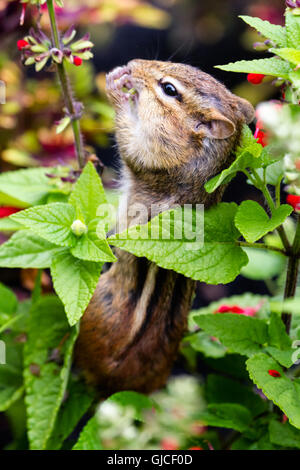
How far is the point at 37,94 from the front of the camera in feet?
6.52

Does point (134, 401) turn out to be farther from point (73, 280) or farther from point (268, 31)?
point (268, 31)

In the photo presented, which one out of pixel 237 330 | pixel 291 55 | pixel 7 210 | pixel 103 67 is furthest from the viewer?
pixel 103 67

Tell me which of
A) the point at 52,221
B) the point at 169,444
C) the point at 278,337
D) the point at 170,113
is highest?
the point at 170,113

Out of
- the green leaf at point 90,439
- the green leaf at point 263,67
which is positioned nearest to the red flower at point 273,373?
the green leaf at point 90,439

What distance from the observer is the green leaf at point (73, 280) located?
2.94 ft

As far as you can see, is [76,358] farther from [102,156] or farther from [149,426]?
[102,156]

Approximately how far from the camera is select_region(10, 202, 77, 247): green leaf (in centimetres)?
94

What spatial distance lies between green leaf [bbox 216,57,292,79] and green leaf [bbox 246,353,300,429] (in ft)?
1.59

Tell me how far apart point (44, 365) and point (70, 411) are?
13 centimetres

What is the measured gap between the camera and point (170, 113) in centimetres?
117

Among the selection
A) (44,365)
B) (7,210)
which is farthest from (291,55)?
(7,210)

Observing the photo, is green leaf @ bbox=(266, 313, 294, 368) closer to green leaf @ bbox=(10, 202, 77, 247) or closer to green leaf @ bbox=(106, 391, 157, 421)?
green leaf @ bbox=(106, 391, 157, 421)

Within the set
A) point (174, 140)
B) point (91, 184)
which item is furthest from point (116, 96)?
point (91, 184)

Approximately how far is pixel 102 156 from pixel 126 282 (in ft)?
4.42
